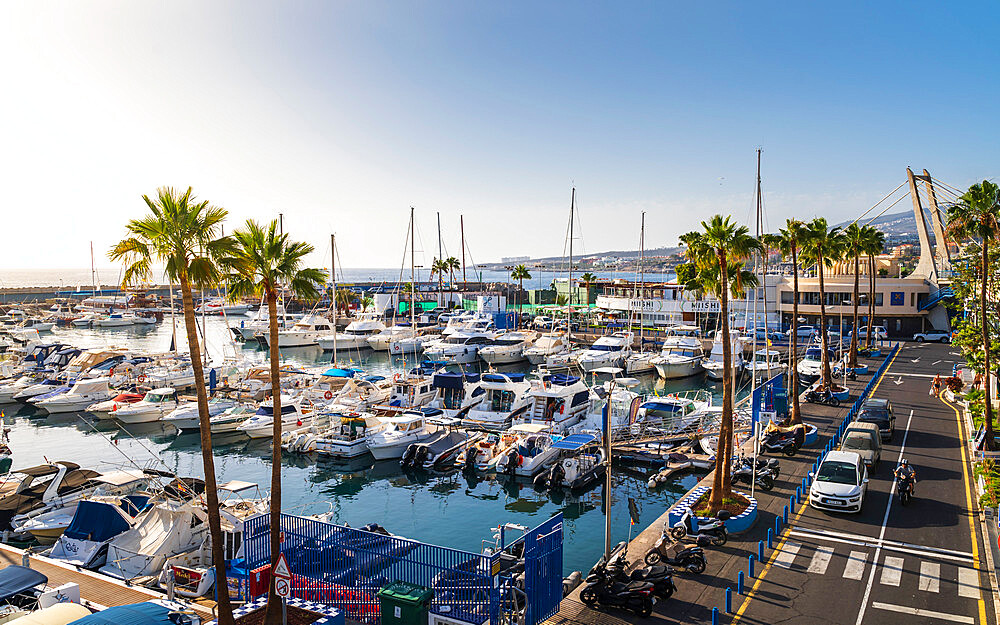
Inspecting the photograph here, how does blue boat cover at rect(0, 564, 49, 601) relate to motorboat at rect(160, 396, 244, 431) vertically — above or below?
above

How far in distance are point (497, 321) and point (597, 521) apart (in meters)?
66.2

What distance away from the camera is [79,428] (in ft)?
158

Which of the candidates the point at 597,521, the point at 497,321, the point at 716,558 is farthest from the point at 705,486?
the point at 497,321

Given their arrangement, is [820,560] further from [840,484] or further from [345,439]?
[345,439]

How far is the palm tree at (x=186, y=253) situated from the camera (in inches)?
571

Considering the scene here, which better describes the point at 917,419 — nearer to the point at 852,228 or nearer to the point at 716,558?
the point at 852,228

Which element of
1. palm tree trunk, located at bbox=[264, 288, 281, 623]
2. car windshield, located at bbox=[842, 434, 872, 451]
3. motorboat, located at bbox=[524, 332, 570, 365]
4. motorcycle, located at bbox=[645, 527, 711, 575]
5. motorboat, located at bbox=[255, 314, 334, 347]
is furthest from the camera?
motorboat, located at bbox=[255, 314, 334, 347]

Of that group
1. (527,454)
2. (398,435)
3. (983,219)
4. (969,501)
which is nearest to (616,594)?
(969,501)

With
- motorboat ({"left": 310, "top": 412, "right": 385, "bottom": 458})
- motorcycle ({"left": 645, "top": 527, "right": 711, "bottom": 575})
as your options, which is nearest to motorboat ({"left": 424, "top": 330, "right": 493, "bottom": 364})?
motorboat ({"left": 310, "top": 412, "right": 385, "bottom": 458})

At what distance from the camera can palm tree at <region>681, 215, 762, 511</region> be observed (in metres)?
23.5

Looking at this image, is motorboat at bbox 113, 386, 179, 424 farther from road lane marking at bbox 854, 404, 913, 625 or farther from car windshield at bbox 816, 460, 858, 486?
road lane marking at bbox 854, 404, 913, 625

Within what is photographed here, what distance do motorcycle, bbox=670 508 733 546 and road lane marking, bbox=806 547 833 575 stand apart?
2.66 meters

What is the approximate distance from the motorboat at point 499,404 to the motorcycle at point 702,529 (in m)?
21.2

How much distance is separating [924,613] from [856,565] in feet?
9.84
